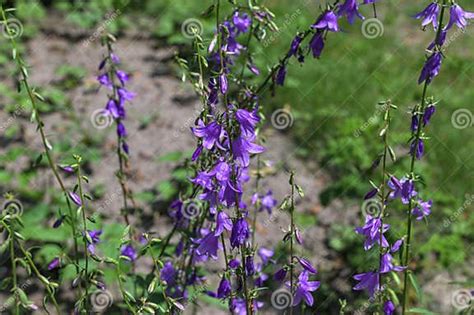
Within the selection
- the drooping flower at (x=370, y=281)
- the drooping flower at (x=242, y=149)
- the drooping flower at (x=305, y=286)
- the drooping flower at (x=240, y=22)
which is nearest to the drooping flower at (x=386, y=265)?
the drooping flower at (x=370, y=281)

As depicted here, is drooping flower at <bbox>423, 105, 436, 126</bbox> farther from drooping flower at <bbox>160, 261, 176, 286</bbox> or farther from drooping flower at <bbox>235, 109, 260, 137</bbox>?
drooping flower at <bbox>160, 261, 176, 286</bbox>

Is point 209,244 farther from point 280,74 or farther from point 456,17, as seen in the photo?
point 456,17

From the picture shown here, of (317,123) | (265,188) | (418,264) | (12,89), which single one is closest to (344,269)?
(418,264)

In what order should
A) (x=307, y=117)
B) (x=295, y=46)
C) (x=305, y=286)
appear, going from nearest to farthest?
(x=305, y=286), (x=295, y=46), (x=307, y=117)

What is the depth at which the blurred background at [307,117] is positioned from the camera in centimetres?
487

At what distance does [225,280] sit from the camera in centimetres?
282

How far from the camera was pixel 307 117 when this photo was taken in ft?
19.3

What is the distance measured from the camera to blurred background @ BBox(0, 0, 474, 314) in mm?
4871

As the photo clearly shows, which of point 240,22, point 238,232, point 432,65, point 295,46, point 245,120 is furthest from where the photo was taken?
point 240,22

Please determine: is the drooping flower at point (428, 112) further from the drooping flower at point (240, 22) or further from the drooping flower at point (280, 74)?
the drooping flower at point (240, 22)

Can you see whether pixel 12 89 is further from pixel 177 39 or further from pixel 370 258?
pixel 370 258

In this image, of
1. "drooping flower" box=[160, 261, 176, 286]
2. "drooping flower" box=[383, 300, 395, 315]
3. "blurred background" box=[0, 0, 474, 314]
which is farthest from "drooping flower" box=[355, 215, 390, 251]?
"blurred background" box=[0, 0, 474, 314]

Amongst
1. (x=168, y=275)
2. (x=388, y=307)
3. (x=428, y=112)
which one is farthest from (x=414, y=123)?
(x=168, y=275)

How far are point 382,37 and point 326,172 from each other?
204 centimetres
